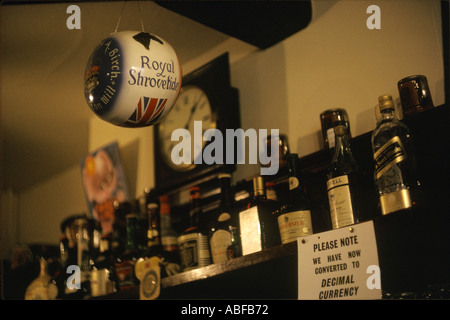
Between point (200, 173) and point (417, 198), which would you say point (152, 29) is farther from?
point (417, 198)

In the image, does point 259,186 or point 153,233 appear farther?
point 153,233

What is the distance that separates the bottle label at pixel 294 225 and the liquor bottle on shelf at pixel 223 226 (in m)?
0.29

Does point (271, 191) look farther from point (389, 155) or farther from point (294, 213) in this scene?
point (389, 155)

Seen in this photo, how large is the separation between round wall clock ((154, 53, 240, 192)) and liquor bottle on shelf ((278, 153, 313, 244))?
0.49 metres

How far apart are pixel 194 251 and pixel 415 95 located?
3.28 ft

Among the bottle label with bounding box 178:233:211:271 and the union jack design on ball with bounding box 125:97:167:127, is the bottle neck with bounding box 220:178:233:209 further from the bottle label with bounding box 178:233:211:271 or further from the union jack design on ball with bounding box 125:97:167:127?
the union jack design on ball with bounding box 125:97:167:127

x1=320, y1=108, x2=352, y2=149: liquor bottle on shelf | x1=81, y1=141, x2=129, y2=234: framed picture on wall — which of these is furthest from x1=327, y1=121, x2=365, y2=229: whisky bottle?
x1=81, y1=141, x2=129, y2=234: framed picture on wall

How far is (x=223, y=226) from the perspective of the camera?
1942 millimetres

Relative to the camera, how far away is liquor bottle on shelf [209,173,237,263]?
187cm

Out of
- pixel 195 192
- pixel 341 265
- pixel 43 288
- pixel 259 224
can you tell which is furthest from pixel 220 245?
pixel 43 288

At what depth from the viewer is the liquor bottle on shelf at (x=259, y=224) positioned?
5.71ft

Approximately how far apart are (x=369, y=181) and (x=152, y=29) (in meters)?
1.38

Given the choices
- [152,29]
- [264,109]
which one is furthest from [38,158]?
[264,109]

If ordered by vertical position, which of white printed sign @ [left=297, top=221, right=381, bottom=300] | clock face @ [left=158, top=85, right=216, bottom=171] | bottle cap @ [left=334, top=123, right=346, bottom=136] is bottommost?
white printed sign @ [left=297, top=221, right=381, bottom=300]
